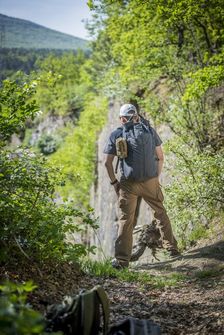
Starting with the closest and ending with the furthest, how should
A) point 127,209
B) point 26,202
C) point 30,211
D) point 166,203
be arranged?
point 30,211 → point 26,202 → point 127,209 → point 166,203

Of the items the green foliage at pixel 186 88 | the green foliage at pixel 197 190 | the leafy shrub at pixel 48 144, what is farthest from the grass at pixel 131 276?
the leafy shrub at pixel 48 144

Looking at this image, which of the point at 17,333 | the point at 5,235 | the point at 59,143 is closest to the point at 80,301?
the point at 17,333

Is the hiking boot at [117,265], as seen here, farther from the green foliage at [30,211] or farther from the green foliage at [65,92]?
the green foliage at [65,92]

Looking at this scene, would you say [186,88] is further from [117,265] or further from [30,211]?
[30,211]

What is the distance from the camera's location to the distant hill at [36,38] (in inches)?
2228

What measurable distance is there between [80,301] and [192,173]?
540 centimetres

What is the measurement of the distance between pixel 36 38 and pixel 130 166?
5995 cm

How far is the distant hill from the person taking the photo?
186 feet

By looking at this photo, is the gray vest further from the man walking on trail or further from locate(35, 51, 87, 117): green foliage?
locate(35, 51, 87, 117): green foliage

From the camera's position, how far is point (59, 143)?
3956 cm

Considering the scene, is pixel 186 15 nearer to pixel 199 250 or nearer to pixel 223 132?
pixel 223 132

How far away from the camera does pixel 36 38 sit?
6350 cm

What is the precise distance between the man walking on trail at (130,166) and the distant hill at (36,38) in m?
48.6

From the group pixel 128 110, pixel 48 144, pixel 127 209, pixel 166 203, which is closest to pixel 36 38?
pixel 48 144
